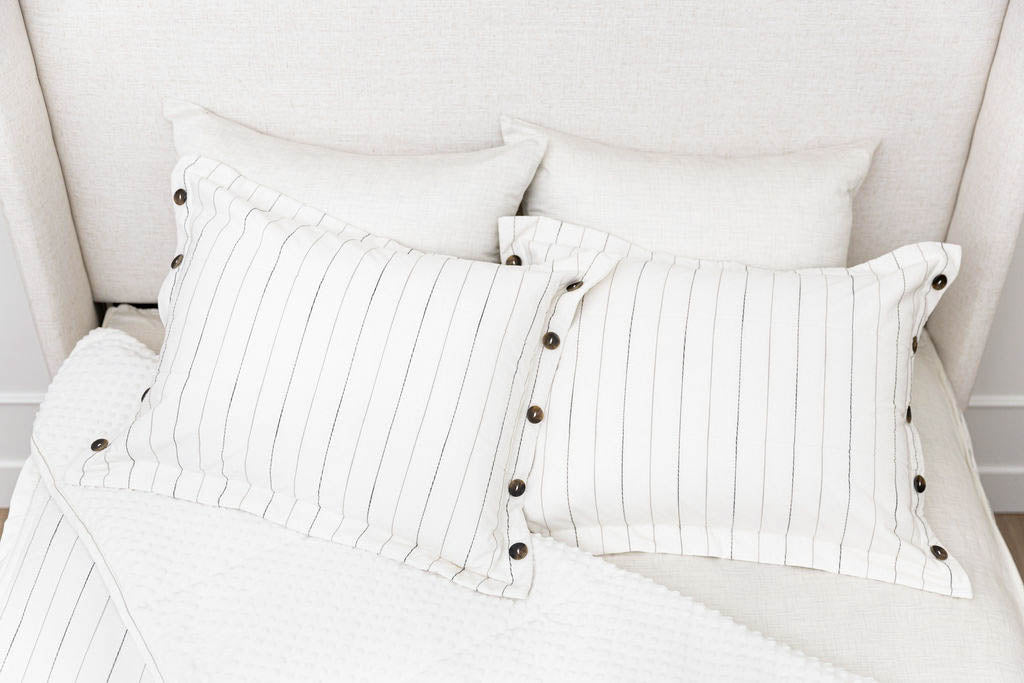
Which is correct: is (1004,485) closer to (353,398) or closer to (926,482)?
(926,482)

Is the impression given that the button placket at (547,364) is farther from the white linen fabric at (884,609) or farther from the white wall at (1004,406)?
the white wall at (1004,406)

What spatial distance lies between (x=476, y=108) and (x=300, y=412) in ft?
1.87

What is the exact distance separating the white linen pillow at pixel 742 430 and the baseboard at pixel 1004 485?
87 centimetres

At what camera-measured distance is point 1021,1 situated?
1.32m

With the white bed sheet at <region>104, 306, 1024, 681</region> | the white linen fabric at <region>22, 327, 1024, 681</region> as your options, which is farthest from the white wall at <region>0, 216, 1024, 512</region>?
the white bed sheet at <region>104, 306, 1024, 681</region>

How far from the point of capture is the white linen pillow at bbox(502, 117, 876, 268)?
4.18ft

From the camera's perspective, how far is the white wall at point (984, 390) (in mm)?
1702

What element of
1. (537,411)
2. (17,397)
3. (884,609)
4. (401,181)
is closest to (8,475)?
(17,397)

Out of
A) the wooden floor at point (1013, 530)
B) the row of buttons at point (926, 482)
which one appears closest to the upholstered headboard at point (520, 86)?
the row of buttons at point (926, 482)

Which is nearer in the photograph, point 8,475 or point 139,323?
point 139,323

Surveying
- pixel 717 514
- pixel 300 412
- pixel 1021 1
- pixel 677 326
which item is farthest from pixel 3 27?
pixel 1021 1

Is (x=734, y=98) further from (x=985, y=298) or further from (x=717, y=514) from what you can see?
(x=717, y=514)

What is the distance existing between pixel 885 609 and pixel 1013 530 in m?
1.00

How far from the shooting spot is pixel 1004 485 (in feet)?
6.27
